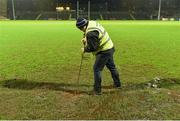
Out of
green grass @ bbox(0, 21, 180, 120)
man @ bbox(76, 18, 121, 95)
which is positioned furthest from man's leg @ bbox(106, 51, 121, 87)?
green grass @ bbox(0, 21, 180, 120)

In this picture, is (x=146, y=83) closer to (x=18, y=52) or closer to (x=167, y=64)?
(x=167, y=64)

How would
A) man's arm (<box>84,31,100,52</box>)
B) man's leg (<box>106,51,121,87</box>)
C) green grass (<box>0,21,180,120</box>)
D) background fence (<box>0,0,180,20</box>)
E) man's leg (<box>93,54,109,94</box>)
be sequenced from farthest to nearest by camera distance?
background fence (<box>0,0,180,20</box>) < man's leg (<box>106,51,121,87</box>) < man's leg (<box>93,54,109,94</box>) < man's arm (<box>84,31,100,52</box>) < green grass (<box>0,21,180,120</box>)

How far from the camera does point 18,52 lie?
17531mm

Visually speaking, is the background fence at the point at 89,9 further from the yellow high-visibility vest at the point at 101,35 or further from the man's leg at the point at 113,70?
the yellow high-visibility vest at the point at 101,35

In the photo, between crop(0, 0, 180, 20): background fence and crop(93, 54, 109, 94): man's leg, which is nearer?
crop(93, 54, 109, 94): man's leg

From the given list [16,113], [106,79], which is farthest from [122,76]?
[16,113]

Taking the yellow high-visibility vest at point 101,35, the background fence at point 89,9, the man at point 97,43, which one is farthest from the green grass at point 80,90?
the background fence at point 89,9

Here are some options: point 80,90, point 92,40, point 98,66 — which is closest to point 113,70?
point 98,66

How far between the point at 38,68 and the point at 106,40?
4983 millimetres

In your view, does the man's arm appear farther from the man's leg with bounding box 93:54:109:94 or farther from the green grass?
the green grass

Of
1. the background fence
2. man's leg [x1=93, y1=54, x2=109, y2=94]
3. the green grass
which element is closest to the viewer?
the green grass

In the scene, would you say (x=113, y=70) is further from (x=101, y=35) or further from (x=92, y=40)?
(x=92, y=40)

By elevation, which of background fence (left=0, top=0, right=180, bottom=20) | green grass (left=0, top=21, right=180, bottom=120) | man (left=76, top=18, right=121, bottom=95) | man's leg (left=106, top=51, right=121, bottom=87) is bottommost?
background fence (left=0, top=0, right=180, bottom=20)

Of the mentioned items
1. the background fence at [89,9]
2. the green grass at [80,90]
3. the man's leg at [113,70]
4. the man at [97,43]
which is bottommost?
the background fence at [89,9]
